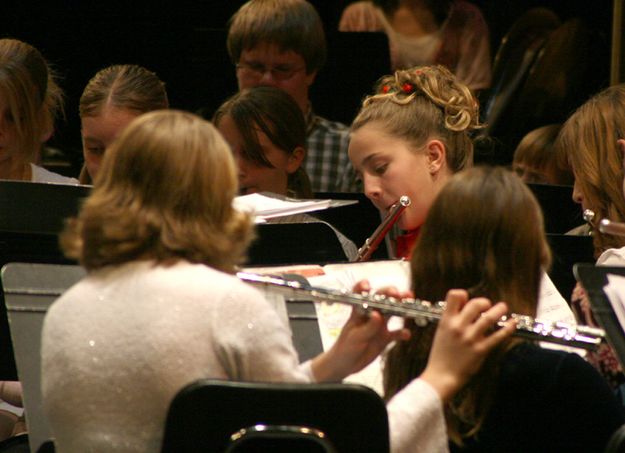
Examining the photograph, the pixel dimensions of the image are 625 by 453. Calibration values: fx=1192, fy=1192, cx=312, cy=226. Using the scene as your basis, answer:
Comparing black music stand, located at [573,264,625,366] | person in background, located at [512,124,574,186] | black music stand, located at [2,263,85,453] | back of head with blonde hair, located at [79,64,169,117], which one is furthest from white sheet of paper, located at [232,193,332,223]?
person in background, located at [512,124,574,186]

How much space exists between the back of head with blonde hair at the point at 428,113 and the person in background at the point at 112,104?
617 millimetres

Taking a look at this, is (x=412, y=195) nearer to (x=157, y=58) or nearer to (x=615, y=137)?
(x=615, y=137)

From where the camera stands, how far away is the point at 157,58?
14.1ft

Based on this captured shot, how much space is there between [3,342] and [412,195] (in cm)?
83

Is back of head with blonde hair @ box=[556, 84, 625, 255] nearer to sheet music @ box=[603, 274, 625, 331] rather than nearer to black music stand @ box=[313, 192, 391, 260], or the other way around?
black music stand @ box=[313, 192, 391, 260]

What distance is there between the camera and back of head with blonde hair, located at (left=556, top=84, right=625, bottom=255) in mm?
2500

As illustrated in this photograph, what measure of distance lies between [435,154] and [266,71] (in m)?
0.99

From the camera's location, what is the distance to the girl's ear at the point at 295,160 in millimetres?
2852

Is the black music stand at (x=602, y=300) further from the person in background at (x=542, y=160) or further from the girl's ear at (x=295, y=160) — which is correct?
the person in background at (x=542, y=160)

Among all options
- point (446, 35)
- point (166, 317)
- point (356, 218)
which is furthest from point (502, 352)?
point (446, 35)

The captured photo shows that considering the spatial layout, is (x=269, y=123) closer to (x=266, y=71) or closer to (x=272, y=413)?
(x=266, y=71)

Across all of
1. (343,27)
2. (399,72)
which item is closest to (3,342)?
(399,72)

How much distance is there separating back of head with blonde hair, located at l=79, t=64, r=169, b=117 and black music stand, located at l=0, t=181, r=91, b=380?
79 centimetres

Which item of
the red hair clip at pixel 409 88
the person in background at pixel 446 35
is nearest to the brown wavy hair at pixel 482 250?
the red hair clip at pixel 409 88
